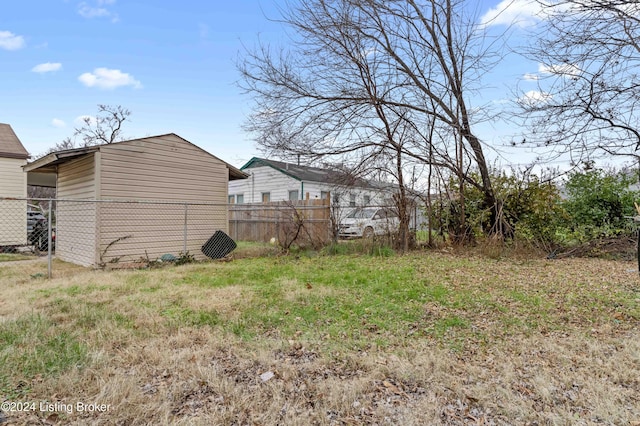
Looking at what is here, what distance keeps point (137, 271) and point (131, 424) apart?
5.74 meters

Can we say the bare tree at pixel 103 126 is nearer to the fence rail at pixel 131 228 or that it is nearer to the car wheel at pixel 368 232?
the fence rail at pixel 131 228

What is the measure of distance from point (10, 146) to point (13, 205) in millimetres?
1973

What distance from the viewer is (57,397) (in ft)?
7.20

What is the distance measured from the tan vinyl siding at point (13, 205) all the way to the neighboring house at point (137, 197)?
99.6 inches

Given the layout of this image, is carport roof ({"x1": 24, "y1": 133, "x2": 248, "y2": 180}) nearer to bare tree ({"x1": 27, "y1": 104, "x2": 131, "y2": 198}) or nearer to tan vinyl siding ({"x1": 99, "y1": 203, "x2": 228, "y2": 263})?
tan vinyl siding ({"x1": 99, "y1": 203, "x2": 228, "y2": 263})

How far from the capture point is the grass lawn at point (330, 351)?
6.90 ft

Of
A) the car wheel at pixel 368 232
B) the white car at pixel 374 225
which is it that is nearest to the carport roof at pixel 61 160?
the white car at pixel 374 225

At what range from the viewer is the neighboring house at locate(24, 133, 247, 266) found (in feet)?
25.6

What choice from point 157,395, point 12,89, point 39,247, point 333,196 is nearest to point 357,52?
point 333,196

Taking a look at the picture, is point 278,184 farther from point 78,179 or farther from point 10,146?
point 10,146

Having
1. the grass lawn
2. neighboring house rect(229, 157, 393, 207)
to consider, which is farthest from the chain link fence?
neighboring house rect(229, 157, 393, 207)

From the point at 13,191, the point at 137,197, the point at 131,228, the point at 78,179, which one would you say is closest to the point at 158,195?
the point at 137,197

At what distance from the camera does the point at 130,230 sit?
8125 mm

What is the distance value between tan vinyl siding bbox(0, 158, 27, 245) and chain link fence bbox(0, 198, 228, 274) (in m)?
0.80
